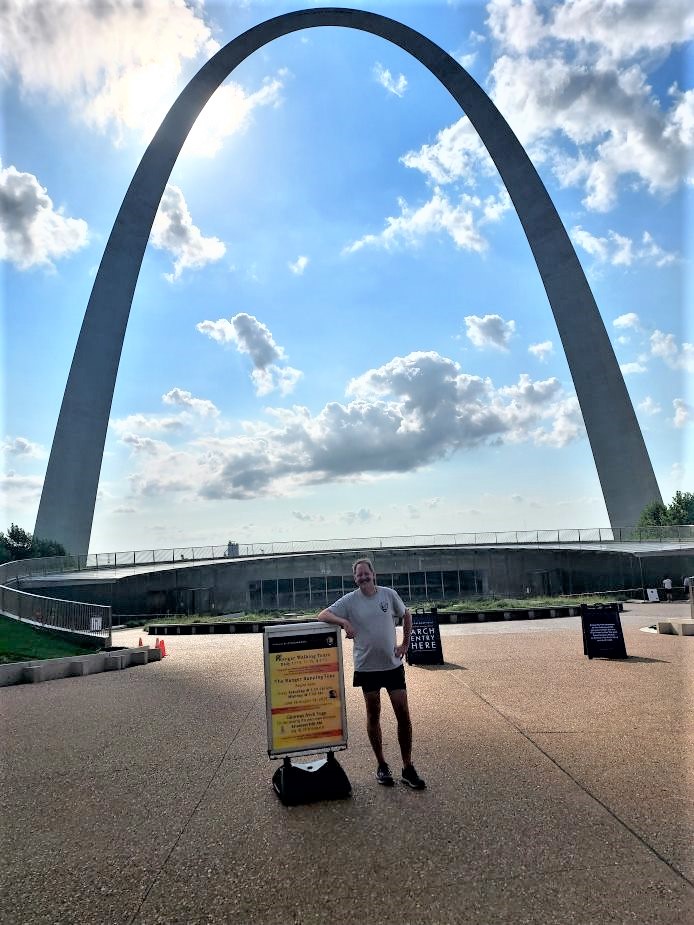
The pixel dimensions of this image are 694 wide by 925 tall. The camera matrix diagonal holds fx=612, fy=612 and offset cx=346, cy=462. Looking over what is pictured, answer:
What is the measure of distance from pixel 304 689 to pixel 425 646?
7457mm

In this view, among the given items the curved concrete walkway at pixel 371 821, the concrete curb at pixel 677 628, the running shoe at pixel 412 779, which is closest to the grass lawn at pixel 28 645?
the curved concrete walkway at pixel 371 821

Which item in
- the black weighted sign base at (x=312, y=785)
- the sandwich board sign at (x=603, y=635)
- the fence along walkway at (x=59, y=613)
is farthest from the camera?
the fence along walkway at (x=59, y=613)

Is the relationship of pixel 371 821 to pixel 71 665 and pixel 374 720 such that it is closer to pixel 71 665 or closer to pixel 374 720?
Result: pixel 374 720

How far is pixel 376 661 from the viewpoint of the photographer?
550cm

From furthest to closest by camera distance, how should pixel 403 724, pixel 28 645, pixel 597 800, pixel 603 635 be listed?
pixel 28 645
pixel 603 635
pixel 403 724
pixel 597 800

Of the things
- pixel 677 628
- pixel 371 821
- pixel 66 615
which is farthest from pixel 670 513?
pixel 371 821

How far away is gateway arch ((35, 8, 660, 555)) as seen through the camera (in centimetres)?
4794

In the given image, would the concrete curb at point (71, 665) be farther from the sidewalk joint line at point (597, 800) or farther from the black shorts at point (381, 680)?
the black shorts at point (381, 680)

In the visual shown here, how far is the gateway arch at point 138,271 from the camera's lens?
1887 inches

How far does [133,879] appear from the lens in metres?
4.04

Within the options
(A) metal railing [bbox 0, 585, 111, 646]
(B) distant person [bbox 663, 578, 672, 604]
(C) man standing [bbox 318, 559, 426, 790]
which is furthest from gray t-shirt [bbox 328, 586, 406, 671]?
(B) distant person [bbox 663, 578, 672, 604]

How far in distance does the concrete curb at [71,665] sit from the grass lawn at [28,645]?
0.64 metres

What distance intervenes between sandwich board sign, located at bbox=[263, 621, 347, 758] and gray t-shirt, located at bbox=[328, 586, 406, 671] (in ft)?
0.60

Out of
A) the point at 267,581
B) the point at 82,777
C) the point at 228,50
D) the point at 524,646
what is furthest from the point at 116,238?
the point at 82,777
